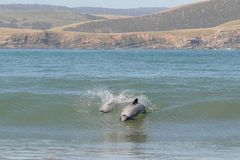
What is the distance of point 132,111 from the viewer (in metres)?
26.3

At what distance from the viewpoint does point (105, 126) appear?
25.5 m

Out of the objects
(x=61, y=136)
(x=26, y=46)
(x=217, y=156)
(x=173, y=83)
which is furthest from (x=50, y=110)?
(x=26, y=46)

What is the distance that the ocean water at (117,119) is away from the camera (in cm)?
1944

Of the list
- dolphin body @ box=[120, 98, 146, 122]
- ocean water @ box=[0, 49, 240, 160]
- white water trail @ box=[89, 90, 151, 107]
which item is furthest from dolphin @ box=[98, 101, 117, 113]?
dolphin body @ box=[120, 98, 146, 122]

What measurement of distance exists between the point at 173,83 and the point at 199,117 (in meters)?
8.15

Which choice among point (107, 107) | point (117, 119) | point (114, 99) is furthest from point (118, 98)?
point (117, 119)

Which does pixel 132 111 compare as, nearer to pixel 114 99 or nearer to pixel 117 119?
pixel 117 119

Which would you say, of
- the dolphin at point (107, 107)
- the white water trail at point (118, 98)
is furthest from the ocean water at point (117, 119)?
the dolphin at point (107, 107)

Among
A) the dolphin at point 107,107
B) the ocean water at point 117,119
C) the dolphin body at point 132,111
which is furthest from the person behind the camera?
the dolphin at point 107,107

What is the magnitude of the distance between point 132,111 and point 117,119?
27.5 inches

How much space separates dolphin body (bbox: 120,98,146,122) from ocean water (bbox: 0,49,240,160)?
0.24 m

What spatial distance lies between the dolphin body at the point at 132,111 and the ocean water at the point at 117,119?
244 millimetres

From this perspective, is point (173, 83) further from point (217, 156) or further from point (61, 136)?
point (217, 156)

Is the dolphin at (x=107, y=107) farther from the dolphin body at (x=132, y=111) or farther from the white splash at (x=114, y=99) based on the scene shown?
the dolphin body at (x=132, y=111)
